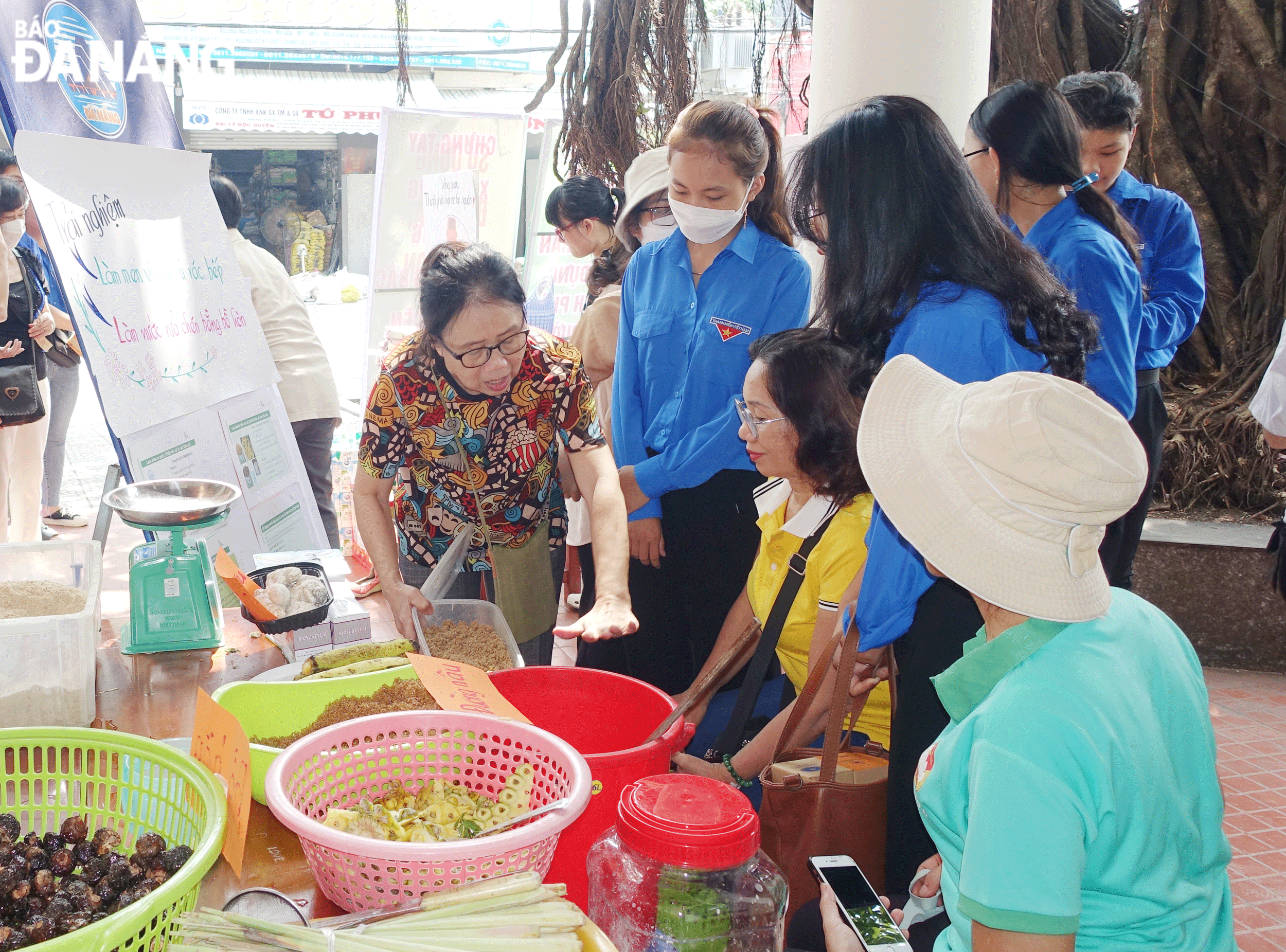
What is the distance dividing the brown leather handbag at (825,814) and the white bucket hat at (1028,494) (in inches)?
20.5

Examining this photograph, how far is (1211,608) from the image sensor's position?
13.8ft

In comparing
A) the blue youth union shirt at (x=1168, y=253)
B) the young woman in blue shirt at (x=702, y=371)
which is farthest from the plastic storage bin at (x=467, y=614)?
the blue youth union shirt at (x=1168, y=253)

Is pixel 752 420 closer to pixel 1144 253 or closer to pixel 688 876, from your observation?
pixel 688 876

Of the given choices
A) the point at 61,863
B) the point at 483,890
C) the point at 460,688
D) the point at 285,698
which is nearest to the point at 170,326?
the point at 285,698

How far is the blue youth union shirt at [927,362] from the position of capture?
1.67 meters

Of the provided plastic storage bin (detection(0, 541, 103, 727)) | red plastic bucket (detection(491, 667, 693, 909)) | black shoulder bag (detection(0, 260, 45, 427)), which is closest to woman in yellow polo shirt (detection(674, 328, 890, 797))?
red plastic bucket (detection(491, 667, 693, 909))

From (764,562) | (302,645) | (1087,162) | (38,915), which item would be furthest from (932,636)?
(1087,162)

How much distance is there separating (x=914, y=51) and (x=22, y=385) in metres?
4.05

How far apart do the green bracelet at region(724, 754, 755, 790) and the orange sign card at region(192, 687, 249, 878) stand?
89 cm

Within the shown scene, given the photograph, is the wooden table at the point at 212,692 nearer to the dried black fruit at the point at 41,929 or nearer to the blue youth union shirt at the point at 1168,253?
the dried black fruit at the point at 41,929

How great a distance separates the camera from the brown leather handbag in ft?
5.09

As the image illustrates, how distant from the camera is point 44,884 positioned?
1.01m

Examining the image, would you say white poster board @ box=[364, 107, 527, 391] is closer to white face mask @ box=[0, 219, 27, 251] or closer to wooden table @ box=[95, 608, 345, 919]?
white face mask @ box=[0, 219, 27, 251]

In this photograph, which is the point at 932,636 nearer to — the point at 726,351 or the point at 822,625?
the point at 822,625
